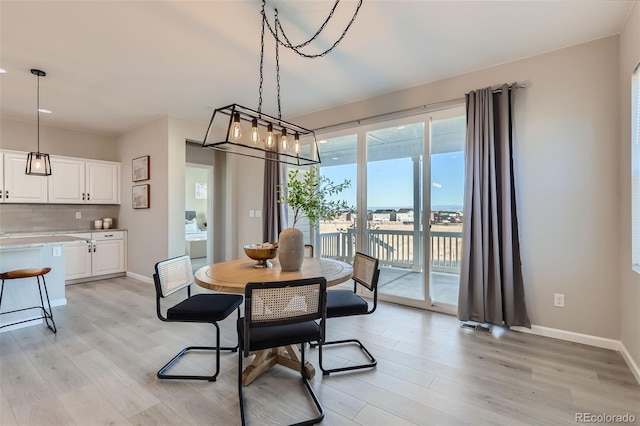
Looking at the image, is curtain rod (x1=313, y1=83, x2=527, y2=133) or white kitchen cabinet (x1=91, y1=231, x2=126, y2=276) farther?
white kitchen cabinet (x1=91, y1=231, x2=126, y2=276)

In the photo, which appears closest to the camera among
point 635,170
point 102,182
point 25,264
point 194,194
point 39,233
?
point 635,170

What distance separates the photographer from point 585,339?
2.63 metres

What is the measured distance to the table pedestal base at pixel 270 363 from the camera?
81.9 inches

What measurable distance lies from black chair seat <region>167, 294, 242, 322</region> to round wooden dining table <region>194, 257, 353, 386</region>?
258 mm

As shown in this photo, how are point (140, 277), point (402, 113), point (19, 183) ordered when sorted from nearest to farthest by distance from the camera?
1. point (402, 113)
2. point (19, 183)
3. point (140, 277)

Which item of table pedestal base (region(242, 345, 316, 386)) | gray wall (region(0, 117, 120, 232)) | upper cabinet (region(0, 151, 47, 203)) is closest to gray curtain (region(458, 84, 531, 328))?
table pedestal base (region(242, 345, 316, 386))

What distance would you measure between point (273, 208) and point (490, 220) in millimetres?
2961

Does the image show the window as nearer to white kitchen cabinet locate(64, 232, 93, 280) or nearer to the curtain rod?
the curtain rod

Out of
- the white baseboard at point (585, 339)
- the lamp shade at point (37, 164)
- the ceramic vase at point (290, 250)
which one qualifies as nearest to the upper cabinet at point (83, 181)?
the lamp shade at point (37, 164)

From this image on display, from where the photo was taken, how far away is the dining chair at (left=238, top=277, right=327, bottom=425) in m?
1.59

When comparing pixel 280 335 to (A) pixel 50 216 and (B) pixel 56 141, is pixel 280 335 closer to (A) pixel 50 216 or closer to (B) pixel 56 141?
(A) pixel 50 216

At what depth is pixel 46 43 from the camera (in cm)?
266

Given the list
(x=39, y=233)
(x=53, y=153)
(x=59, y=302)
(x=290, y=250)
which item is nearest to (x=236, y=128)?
(x=290, y=250)

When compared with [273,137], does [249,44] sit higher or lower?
higher
